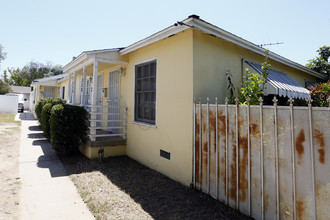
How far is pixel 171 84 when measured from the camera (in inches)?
193

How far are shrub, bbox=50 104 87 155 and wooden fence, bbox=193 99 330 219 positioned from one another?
4.43m

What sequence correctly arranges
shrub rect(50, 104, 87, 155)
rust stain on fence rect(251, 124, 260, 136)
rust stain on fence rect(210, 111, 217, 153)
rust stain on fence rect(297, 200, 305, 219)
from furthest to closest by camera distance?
1. shrub rect(50, 104, 87, 155)
2. rust stain on fence rect(210, 111, 217, 153)
3. rust stain on fence rect(251, 124, 260, 136)
4. rust stain on fence rect(297, 200, 305, 219)

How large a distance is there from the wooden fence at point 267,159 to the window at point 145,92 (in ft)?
6.75

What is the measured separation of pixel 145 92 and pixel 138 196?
10.5 feet

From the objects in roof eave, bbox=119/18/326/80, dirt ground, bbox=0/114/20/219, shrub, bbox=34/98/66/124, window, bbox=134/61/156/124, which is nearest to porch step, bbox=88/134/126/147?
window, bbox=134/61/156/124

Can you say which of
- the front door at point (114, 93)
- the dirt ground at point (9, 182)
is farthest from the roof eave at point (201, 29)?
the dirt ground at point (9, 182)

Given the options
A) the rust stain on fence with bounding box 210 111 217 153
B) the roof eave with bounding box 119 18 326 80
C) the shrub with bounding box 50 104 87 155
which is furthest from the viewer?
the shrub with bounding box 50 104 87 155

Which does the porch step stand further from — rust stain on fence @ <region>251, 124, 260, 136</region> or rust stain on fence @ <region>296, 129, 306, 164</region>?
rust stain on fence @ <region>296, 129, 306, 164</region>

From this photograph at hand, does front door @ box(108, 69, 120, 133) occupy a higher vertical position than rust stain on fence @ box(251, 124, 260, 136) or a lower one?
higher

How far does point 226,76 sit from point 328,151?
3210 millimetres

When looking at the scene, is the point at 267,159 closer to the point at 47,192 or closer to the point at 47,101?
the point at 47,192

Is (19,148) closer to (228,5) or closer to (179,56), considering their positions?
(179,56)

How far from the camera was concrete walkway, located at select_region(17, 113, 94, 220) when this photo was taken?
321 cm

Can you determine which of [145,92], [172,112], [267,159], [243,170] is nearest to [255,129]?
[267,159]
